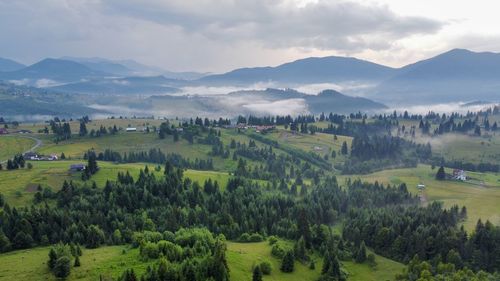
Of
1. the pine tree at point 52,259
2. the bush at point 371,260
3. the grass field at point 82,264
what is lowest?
the bush at point 371,260

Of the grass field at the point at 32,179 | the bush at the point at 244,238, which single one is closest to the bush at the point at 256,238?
the bush at the point at 244,238

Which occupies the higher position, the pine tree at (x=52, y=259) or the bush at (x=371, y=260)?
the pine tree at (x=52, y=259)

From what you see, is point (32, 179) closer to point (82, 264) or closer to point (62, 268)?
point (82, 264)

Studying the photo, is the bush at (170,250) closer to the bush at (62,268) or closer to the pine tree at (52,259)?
the bush at (62,268)

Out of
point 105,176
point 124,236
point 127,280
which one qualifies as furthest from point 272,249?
point 105,176

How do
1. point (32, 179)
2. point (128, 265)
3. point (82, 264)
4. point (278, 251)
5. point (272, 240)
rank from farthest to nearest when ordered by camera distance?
1. point (32, 179)
2. point (272, 240)
3. point (278, 251)
4. point (82, 264)
5. point (128, 265)

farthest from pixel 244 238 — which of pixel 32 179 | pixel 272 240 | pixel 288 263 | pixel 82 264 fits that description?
pixel 32 179

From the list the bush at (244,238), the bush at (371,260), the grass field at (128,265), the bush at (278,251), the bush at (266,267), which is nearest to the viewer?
the grass field at (128,265)

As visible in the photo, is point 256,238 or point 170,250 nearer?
point 170,250

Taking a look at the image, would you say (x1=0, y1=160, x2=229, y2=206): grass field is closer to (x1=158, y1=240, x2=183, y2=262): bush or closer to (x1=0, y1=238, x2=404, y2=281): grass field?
(x1=0, y1=238, x2=404, y2=281): grass field

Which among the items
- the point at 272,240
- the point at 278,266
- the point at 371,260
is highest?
the point at 272,240

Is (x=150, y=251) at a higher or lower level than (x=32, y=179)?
lower
